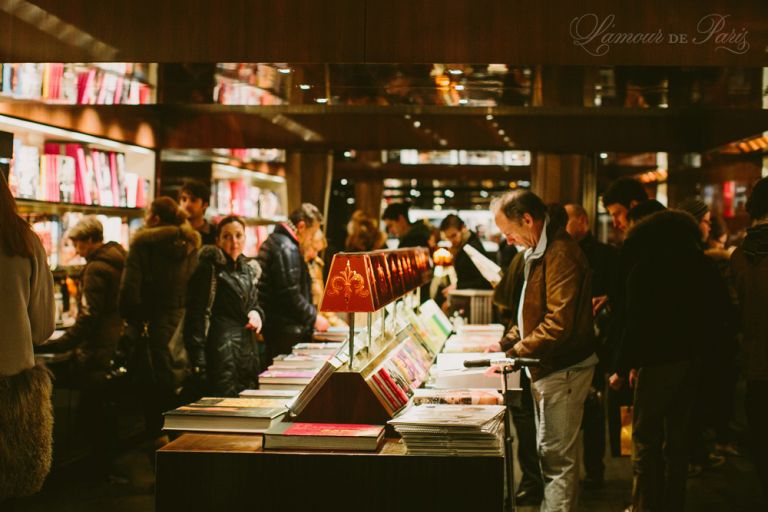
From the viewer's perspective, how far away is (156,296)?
212 inches

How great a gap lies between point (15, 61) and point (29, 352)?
142cm

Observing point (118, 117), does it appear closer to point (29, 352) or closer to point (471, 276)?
point (471, 276)

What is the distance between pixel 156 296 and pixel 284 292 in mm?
891

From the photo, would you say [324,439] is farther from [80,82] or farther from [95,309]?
[95,309]

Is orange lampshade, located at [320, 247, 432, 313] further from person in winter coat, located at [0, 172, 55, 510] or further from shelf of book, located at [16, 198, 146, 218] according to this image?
shelf of book, located at [16, 198, 146, 218]

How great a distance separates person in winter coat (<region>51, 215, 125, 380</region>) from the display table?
103 inches

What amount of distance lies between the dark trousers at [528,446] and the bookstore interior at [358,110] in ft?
1.54

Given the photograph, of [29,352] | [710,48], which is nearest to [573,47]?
[710,48]

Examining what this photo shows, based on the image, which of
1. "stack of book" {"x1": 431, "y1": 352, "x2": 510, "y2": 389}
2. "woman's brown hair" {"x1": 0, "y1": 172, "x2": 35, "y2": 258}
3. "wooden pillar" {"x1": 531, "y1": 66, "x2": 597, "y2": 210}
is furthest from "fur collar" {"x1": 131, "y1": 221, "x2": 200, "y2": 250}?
"wooden pillar" {"x1": 531, "y1": 66, "x2": 597, "y2": 210}

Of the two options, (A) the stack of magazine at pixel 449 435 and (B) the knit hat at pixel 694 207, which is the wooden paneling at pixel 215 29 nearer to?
(A) the stack of magazine at pixel 449 435

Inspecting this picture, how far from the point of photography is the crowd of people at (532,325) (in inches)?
135

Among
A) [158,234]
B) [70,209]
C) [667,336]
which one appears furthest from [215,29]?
[70,209]

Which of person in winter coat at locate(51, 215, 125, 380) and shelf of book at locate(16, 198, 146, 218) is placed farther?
shelf of book at locate(16, 198, 146, 218)

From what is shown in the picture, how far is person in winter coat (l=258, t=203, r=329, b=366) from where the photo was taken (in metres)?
5.85
